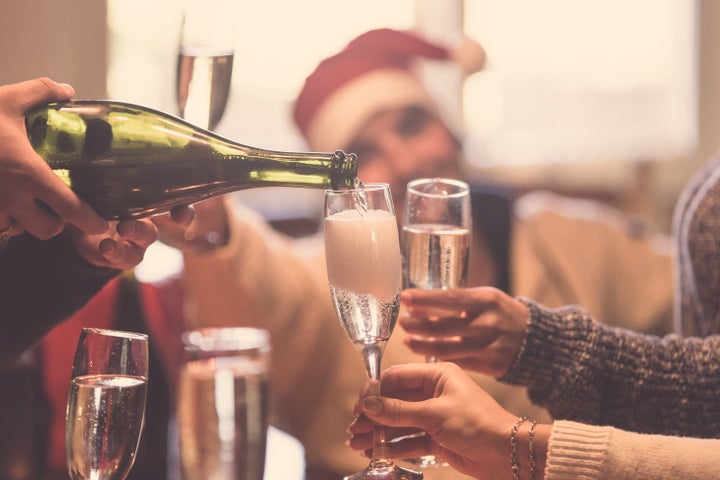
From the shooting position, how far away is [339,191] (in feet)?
2.78

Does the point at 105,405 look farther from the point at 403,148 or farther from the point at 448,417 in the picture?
the point at 403,148

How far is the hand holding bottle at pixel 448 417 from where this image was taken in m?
0.85

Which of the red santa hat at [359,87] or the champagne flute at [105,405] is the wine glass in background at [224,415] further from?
the red santa hat at [359,87]

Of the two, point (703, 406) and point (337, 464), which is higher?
point (703, 406)

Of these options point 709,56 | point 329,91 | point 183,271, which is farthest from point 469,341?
point 709,56

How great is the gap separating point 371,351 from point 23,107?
1.27ft

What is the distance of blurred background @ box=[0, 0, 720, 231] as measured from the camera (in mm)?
3539

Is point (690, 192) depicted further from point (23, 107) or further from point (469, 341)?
point (23, 107)

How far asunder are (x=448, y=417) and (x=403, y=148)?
4.25 feet

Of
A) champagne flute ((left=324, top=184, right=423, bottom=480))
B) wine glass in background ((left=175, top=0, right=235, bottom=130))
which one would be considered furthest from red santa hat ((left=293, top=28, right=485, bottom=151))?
champagne flute ((left=324, top=184, right=423, bottom=480))

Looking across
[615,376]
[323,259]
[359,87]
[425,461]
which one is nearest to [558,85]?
[359,87]

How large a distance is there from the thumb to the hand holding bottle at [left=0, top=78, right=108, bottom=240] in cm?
30

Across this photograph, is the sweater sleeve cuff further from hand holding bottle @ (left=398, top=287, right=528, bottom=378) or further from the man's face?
the man's face

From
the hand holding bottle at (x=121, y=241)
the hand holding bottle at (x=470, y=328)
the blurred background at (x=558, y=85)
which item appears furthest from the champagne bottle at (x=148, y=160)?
the blurred background at (x=558, y=85)
